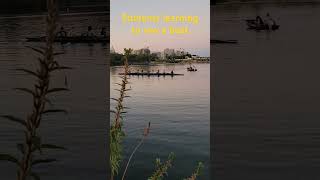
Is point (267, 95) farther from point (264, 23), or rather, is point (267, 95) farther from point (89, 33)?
point (89, 33)

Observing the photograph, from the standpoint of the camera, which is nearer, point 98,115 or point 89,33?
point 98,115

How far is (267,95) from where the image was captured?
85.3 ft

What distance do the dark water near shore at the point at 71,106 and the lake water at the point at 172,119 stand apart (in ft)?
4.48

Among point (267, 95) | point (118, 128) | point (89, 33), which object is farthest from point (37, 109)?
point (89, 33)

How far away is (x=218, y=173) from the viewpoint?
17.4 metres

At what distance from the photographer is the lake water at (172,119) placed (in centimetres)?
2059

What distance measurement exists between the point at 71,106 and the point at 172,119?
471cm

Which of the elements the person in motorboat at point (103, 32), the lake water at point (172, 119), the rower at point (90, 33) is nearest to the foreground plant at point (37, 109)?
the lake water at point (172, 119)

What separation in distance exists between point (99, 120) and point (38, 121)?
73.1ft

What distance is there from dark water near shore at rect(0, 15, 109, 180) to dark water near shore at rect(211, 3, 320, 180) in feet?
14.5

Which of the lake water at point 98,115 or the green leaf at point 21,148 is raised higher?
the green leaf at point 21,148

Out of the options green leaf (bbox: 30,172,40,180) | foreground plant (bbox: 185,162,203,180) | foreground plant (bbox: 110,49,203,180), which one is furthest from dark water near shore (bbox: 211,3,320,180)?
green leaf (bbox: 30,172,40,180)

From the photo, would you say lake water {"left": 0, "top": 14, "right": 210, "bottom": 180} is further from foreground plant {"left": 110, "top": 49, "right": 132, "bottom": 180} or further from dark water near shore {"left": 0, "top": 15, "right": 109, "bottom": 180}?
foreground plant {"left": 110, "top": 49, "right": 132, "bottom": 180}

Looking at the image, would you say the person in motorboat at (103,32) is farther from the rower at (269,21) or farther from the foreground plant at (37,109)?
the foreground plant at (37,109)
